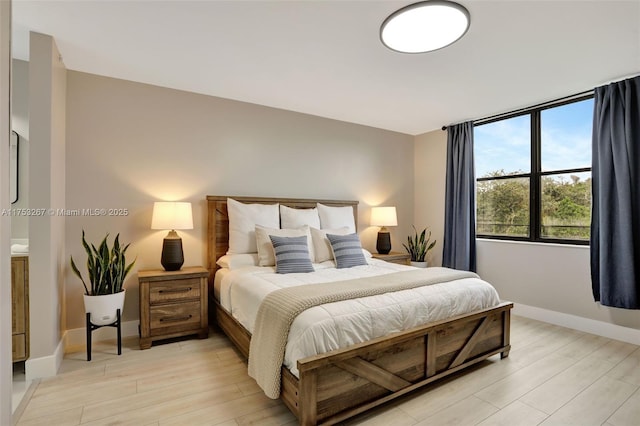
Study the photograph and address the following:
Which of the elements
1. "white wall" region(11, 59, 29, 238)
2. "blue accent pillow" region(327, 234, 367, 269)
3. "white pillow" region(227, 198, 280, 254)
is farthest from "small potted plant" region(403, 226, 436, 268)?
"white wall" region(11, 59, 29, 238)

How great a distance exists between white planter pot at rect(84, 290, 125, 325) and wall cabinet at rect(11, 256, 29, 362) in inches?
15.0

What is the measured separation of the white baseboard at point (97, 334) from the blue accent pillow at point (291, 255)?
163cm

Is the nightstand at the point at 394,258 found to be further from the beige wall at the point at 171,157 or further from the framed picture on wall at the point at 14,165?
the framed picture on wall at the point at 14,165

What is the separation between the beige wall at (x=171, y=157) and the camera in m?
3.00

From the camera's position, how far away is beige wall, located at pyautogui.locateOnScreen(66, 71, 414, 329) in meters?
3.00

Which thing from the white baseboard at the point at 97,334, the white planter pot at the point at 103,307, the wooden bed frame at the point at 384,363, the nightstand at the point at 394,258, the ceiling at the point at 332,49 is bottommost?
the white baseboard at the point at 97,334

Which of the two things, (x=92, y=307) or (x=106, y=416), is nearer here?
(x=106, y=416)

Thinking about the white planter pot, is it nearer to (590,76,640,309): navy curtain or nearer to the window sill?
the window sill

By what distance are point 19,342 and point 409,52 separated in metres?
3.67

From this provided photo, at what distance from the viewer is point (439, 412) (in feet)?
6.45

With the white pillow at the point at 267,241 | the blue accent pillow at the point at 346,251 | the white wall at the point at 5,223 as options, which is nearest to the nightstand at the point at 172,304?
the white pillow at the point at 267,241

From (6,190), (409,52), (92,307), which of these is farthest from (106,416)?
(409,52)

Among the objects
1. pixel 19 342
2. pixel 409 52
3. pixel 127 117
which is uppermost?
pixel 409 52

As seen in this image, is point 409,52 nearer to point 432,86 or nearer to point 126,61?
point 432,86
